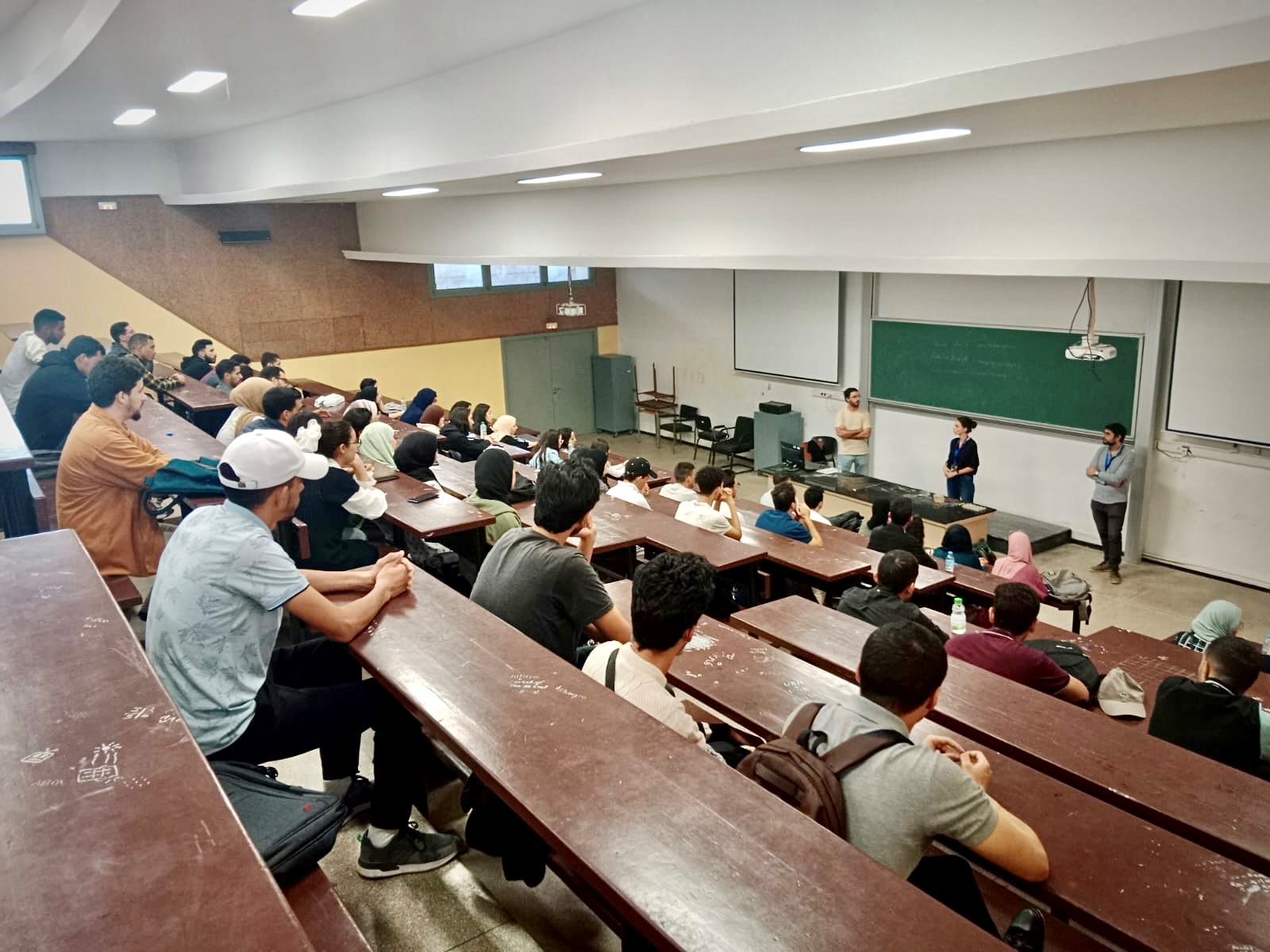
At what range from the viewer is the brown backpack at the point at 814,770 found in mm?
1755

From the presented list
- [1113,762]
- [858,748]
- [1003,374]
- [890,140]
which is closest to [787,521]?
[890,140]

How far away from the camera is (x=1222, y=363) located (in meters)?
7.31

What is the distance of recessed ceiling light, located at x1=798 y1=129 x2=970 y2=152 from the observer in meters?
4.28

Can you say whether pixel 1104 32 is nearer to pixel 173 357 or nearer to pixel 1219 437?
pixel 1219 437

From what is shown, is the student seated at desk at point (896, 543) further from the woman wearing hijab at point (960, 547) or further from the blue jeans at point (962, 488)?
the blue jeans at point (962, 488)

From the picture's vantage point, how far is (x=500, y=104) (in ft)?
17.1

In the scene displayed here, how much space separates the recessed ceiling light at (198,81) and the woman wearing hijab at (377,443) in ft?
7.32

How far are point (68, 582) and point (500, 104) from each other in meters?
3.92

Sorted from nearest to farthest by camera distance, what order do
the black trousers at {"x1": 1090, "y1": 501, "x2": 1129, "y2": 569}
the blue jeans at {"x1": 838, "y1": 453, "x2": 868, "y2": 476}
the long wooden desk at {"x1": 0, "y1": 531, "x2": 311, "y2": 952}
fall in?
the long wooden desk at {"x1": 0, "y1": 531, "x2": 311, "y2": 952}, the black trousers at {"x1": 1090, "y1": 501, "x2": 1129, "y2": 569}, the blue jeans at {"x1": 838, "y1": 453, "x2": 868, "y2": 476}

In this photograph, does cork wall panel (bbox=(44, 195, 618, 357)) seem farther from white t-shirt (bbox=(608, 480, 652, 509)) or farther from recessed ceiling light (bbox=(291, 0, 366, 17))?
recessed ceiling light (bbox=(291, 0, 366, 17))

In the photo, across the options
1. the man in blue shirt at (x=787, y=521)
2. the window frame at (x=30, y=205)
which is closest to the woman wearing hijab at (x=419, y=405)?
the man in blue shirt at (x=787, y=521)

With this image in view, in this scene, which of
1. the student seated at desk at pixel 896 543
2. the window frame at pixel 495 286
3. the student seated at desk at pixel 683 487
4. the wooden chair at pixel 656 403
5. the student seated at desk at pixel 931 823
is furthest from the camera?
the wooden chair at pixel 656 403

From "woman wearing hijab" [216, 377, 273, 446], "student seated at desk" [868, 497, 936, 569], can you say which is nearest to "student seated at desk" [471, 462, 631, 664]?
"woman wearing hijab" [216, 377, 273, 446]

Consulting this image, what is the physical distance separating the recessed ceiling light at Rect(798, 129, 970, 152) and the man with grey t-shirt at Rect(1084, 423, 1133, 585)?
13.4ft
